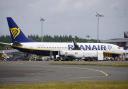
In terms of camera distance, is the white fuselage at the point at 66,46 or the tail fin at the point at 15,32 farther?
the white fuselage at the point at 66,46

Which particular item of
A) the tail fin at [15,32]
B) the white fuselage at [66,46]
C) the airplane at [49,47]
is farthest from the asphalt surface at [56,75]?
the tail fin at [15,32]

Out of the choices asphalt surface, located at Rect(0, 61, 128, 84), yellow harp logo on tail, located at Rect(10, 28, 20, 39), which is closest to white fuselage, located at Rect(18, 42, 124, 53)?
yellow harp logo on tail, located at Rect(10, 28, 20, 39)

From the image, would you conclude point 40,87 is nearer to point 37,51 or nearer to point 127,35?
point 37,51

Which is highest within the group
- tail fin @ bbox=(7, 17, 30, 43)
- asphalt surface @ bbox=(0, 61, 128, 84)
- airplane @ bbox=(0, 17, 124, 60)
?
tail fin @ bbox=(7, 17, 30, 43)

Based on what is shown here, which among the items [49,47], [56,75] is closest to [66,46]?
[49,47]

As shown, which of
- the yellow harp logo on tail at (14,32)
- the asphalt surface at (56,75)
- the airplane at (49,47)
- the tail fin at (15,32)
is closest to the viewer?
the asphalt surface at (56,75)

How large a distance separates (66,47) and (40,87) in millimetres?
69759

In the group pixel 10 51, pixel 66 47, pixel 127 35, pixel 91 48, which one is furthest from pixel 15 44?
pixel 127 35

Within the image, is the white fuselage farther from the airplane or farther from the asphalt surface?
the asphalt surface

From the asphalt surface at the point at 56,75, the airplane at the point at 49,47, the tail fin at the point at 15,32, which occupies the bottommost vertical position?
the asphalt surface at the point at 56,75

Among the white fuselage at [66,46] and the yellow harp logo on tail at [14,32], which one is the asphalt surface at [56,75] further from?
the yellow harp logo on tail at [14,32]

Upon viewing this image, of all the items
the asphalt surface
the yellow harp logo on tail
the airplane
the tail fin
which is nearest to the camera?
the asphalt surface

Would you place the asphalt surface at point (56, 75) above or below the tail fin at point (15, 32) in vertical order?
below

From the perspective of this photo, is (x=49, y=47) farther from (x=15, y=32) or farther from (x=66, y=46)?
(x=15, y=32)
